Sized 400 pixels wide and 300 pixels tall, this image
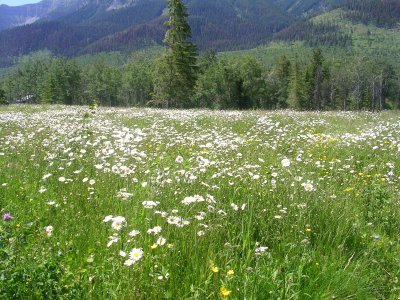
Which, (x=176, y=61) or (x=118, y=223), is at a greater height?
(x=176, y=61)

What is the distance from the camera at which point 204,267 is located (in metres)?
2.84

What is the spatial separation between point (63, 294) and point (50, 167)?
3702 millimetres

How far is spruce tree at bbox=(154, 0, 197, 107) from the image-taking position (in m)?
35.7

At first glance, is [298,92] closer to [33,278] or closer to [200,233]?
[200,233]

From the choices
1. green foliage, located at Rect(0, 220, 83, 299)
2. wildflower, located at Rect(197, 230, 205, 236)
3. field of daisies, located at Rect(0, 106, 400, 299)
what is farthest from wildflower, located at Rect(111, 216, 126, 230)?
wildflower, located at Rect(197, 230, 205, 236)

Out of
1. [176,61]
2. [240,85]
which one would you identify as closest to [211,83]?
[240,85]

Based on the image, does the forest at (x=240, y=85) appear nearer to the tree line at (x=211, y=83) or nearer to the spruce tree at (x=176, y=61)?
the tree line at (x=211, y=83)

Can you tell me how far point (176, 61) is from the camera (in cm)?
3703

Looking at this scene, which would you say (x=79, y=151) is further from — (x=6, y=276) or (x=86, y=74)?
(x=86, y=74)

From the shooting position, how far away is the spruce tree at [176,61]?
35688 millimetres

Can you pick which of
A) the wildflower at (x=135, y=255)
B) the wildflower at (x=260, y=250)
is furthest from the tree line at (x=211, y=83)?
the wildflower at (x=135, y=255)

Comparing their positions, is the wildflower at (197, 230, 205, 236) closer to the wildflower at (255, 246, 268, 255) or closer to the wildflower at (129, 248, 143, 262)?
the wildflower at (255, 246, 268, 255)

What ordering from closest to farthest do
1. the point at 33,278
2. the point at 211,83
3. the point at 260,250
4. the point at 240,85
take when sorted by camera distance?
the point at 33,278, the point at 260,250, the point at 240,85, the point at 211,83

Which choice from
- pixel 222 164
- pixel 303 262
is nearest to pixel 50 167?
pixel 222 164
